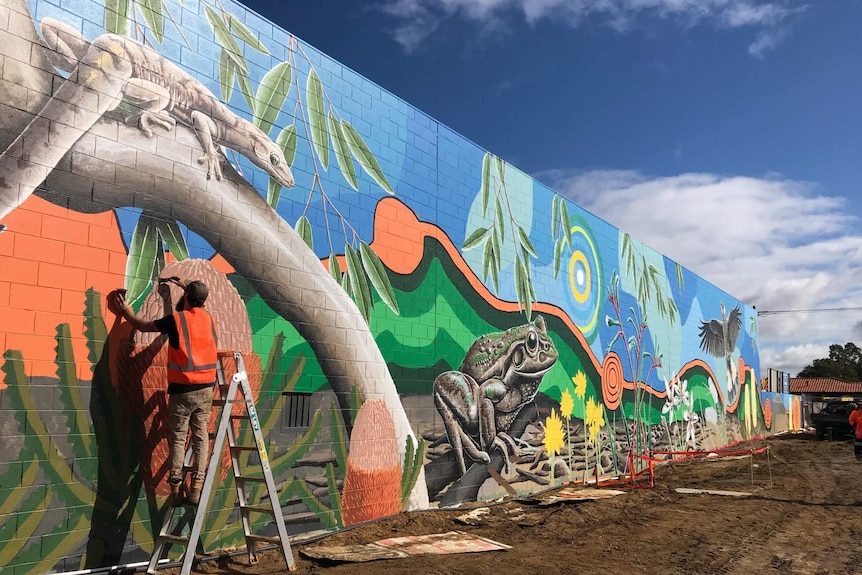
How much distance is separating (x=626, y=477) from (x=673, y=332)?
6.49 m

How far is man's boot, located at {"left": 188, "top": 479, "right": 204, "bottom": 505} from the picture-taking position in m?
5.78

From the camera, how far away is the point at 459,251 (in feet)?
35.4

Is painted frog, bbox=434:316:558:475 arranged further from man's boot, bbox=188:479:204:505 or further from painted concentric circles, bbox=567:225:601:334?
man's boot, bbox=188:479:204:505

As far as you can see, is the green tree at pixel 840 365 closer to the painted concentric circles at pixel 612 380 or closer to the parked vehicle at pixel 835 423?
the parked vehicle at pixel 835 423

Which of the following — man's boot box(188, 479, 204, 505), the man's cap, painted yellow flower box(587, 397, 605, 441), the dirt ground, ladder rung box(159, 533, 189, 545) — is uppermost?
the man's cap

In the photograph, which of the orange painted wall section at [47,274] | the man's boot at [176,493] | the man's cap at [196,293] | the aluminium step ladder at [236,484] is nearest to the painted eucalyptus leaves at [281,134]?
the orange painted wall section at [47,274]

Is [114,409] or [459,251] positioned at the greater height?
[459,251]

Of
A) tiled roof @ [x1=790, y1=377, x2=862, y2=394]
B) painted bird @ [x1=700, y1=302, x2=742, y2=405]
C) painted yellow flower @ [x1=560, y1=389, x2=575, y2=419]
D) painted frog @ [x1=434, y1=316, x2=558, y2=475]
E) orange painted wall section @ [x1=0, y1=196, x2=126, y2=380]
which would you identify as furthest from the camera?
tiled roof @ [x1=790, y1=377, x2=862, y2=394]

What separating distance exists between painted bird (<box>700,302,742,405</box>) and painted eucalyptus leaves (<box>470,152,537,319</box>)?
12595 millimetres

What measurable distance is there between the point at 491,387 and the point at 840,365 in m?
96.4

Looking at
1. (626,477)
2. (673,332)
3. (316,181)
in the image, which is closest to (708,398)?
(673,332)

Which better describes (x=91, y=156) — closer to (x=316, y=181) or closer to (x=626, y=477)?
(x=316, y=181)

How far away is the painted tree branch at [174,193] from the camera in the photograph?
5359 mm

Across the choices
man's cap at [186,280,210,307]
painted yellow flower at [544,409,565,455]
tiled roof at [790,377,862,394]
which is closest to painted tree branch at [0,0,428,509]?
man's cap at [186,280,210,307]
